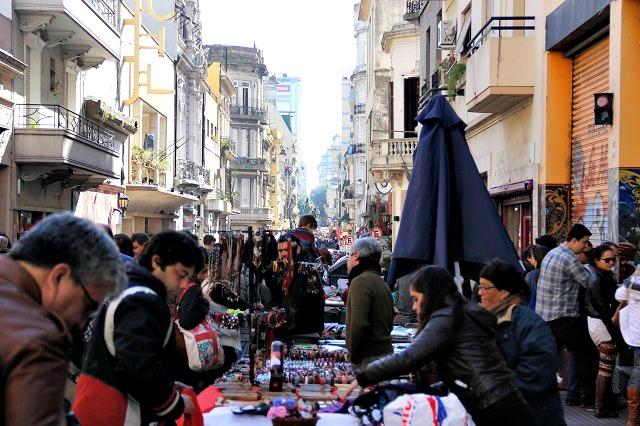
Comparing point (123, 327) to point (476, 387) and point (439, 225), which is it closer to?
point (476, 387)

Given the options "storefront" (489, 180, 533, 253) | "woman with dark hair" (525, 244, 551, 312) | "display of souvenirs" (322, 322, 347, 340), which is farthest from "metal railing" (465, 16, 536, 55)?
"display of souvenirs" (322, 322, 347, 340)

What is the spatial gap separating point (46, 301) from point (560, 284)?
7.76 m

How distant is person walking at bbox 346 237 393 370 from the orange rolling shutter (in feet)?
18.0

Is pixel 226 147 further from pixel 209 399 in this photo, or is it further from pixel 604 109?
pixel 209 399

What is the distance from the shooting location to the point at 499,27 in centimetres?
1472

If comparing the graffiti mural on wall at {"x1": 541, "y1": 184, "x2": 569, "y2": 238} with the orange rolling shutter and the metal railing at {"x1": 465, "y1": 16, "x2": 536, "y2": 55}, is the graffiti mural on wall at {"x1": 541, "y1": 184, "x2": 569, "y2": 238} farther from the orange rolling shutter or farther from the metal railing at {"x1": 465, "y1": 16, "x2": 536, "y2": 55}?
the metal railing at {"x1": 465, "y1": 16, "x2": 536, "y2": 55}

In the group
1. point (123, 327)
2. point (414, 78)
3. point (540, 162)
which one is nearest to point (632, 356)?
point (540, 162)

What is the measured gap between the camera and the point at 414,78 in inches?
1496

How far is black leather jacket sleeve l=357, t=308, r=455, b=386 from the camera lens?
5043mm

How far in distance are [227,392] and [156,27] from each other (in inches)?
1351

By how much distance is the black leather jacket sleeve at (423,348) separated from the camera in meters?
5.04

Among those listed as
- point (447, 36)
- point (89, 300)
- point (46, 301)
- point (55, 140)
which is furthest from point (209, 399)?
point (55, 140)

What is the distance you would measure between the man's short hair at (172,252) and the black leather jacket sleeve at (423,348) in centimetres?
120

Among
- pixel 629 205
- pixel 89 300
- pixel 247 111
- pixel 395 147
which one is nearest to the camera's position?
pixel 89 300
